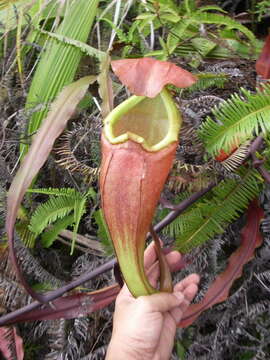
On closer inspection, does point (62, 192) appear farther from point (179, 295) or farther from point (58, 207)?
point (179, 295)

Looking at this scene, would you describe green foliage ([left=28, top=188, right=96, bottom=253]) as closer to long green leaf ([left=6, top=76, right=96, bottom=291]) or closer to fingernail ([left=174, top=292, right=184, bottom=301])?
long green leaf ([left=6, top=76, right=96, bottom=291])

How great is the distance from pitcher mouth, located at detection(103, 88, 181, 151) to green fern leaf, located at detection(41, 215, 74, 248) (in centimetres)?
44

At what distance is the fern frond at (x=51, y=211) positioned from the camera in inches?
43.8

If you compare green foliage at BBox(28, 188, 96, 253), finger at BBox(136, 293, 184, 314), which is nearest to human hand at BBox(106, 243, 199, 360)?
finger at BBox(136, 293, 184, 314)

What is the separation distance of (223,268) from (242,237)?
0.36 ft

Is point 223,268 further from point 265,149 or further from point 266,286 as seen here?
point 265,149

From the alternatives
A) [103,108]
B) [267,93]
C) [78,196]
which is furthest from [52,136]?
[267,93]

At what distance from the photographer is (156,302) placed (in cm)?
81

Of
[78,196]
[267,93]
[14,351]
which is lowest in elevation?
[14,351]

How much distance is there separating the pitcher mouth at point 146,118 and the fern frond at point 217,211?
252mm

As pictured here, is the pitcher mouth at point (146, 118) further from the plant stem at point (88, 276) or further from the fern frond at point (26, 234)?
the fern frond at point (26, 234)

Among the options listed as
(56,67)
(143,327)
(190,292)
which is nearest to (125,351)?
(143,327)

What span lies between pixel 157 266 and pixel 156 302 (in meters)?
0.19

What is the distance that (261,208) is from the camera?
103 centimetres
